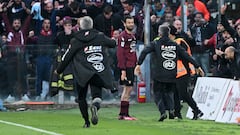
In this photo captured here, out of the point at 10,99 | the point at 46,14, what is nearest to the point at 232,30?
the point at 46,14

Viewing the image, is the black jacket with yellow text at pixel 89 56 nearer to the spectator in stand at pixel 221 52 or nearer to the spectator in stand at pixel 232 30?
the spectator in stand at pixel 232 30

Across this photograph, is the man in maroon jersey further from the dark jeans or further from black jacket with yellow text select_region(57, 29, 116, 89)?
the dark jeans

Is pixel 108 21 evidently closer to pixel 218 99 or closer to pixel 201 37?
pixel 201 37

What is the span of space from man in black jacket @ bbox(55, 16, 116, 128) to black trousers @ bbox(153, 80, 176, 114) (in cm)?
261

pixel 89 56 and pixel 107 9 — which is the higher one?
pixel 89 56

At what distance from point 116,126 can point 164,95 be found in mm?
2128

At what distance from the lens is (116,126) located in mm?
15812

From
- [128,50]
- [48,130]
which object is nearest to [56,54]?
[128,50]

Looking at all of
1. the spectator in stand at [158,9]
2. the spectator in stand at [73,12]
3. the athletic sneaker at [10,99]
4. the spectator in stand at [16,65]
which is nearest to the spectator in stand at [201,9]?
the spectator in stand at [158,9]

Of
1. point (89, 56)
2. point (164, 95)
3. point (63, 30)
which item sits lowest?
point (164, 95)

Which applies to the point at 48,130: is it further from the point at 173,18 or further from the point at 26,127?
the point at 173,18

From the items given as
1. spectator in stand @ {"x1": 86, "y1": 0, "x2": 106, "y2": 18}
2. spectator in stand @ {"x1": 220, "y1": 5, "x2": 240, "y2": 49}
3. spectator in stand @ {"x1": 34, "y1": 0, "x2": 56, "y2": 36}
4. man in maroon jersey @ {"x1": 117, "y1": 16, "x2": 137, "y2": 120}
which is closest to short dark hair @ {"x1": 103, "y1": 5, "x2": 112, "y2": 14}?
spectator in stand @ {"x1": 86, "y1": 0, "x2": 106, "y2": 18}

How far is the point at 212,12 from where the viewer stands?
25.6m

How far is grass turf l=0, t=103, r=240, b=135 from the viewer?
14305mm
